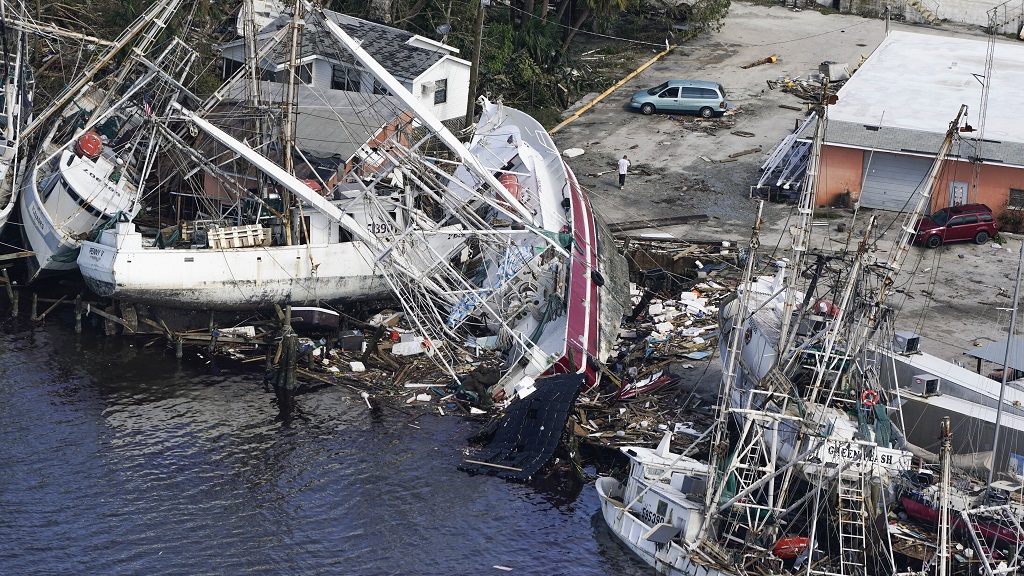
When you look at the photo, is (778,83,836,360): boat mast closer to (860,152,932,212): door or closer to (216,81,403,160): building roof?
(216,81,403,160): building roof

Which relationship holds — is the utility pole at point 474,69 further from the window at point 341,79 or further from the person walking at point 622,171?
the person walking at point 622,171

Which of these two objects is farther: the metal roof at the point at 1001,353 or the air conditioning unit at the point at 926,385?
the metal roof at the point at 1001,353

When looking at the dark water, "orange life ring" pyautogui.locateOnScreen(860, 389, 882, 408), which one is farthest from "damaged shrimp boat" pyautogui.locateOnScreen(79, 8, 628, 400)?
"orange life ring" pyautogui.locateOnScreen(860, 389, 882, 408)

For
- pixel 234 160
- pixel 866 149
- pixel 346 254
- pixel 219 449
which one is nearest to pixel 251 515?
pixel 219 449

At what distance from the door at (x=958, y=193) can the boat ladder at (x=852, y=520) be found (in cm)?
1995

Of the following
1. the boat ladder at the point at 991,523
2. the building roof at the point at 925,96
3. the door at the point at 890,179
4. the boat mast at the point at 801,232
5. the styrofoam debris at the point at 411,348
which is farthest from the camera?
the door at the point at 890,179

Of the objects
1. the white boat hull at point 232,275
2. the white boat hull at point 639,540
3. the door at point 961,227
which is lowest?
the white boat hull at point 639,540

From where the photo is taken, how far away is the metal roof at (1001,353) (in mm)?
32834

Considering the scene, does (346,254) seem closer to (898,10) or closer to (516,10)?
(516,10)

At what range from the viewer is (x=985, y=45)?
5588 cm

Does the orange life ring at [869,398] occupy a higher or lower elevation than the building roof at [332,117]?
lower

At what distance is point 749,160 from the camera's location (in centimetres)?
4984

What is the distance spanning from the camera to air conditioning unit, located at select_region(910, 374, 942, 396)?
100ft

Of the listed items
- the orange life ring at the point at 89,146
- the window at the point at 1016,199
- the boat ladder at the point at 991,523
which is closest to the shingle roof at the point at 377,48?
the orange life ring at the point at 89,146
